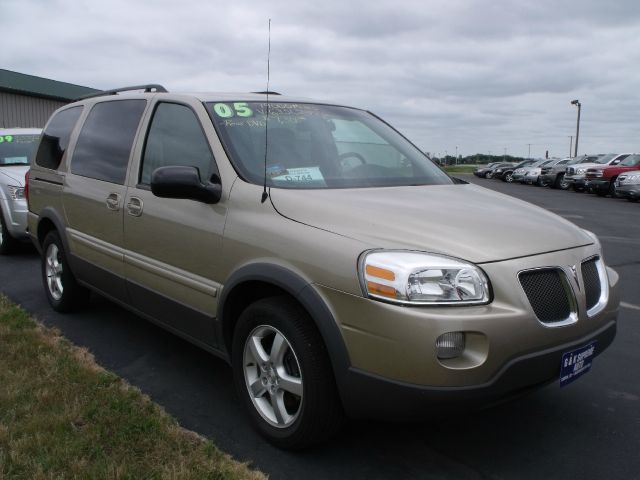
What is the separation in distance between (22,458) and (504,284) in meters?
2.26

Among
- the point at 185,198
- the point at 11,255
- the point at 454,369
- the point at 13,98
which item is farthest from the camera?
the point at 13,98

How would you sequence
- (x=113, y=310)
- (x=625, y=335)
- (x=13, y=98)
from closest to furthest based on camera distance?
(x=625, y=335) < (x=113, y=310) < (x=13, y=98)

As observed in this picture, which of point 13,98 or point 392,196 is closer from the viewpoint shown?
point 392,196

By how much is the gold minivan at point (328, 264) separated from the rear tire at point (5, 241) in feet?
13.3

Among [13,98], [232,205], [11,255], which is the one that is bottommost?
[11,255]

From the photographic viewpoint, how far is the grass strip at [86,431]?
106 inches

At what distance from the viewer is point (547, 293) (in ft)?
8.71

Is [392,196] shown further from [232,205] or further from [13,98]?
[13,98]

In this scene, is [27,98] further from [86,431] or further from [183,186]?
[86,431]

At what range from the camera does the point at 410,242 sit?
260 cm

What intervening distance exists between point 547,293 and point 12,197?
6944 mm

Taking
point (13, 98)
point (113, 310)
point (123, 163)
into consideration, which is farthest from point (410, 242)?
point (13, 98)

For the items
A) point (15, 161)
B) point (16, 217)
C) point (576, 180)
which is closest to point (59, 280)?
point (16, 217)

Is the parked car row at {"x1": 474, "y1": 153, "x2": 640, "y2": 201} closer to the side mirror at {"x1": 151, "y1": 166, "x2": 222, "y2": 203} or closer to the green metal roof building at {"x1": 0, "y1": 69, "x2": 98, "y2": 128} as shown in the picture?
the green metal roof building at {"x1": 0, "y1": 69, "x2": 98, "y2": 128}
